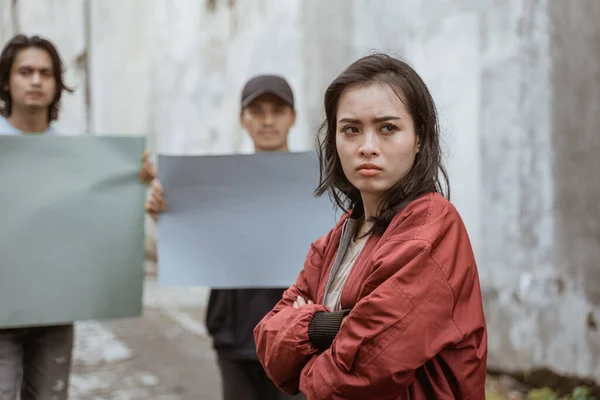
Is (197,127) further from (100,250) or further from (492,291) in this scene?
(100,250)

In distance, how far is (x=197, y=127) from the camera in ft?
27.7

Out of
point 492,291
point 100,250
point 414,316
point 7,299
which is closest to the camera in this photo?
point 414,316

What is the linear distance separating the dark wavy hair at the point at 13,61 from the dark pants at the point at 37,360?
0.85 m

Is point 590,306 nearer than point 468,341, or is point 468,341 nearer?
point 468,341

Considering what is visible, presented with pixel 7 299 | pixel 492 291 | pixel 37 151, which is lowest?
pixel 492 291

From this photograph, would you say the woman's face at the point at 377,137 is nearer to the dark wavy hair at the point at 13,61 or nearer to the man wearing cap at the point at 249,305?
the man wearing cap at the point at 249,305

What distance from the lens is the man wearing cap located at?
2.37 meters

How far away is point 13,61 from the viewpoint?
2.54 meters

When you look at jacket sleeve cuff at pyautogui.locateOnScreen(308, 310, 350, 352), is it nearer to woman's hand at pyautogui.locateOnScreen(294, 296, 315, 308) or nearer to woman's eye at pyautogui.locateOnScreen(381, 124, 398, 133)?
woman's hand at pyautogui.locateOnScreen(294, 296, 315, 308)

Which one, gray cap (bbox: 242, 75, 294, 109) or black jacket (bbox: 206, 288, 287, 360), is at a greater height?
gray cap (bbox: 242, 75, 294, 109)

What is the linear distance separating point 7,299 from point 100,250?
14.6 inches

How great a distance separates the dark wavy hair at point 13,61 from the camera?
99.9 inches

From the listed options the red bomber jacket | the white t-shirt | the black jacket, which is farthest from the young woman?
the white t-shirt

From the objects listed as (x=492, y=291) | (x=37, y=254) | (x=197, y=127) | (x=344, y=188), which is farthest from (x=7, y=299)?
(x=197, y=127)
